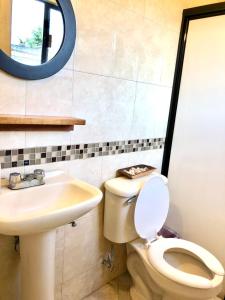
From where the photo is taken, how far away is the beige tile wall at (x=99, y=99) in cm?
122

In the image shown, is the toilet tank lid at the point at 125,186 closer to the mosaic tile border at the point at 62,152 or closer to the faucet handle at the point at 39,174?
the mosaic tile border at the point at 62,152

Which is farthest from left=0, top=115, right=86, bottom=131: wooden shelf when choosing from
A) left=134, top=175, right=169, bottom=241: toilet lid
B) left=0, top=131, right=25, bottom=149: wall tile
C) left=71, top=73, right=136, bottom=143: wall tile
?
left=134, top=175, right=169, bottom=241: toilet lid

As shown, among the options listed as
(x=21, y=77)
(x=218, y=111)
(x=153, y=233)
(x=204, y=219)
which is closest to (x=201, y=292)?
(x=153, y=233)

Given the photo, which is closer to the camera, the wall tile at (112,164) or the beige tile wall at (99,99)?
the beige tile wall at (99,99)

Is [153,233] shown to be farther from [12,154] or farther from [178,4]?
[178,4]

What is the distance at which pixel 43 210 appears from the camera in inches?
39.9

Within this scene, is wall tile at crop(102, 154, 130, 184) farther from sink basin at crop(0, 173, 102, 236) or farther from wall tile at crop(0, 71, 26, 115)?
wall tile at crop(0, 71, 26, 115)

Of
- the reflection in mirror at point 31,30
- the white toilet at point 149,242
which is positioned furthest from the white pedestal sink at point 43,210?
the reflection in mirror at point 31,30

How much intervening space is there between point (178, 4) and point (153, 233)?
64.4 inches

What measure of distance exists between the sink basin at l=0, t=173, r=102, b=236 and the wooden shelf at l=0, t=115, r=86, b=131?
0.88 feet

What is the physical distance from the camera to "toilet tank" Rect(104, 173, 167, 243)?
149 cm

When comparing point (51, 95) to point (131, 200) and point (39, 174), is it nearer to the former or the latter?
point (39, 174)

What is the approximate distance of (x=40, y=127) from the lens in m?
1.20

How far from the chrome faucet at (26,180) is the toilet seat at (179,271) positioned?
2.67 feet
